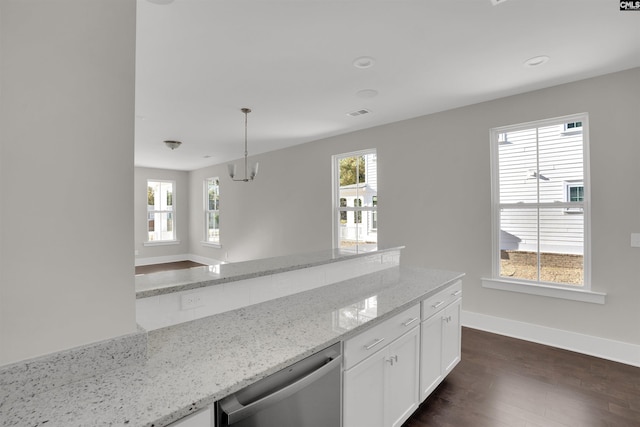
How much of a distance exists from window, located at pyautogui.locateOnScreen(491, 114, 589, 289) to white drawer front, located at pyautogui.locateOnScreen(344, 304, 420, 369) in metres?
2.24

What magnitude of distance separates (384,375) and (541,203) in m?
2.83

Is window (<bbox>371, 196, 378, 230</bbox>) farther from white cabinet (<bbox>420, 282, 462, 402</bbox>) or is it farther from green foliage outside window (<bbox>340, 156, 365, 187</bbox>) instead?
white cabinet (<bbox>420, 282, 462, 402</bbox>)

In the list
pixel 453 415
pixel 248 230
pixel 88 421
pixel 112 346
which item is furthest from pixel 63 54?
pixel 248 230

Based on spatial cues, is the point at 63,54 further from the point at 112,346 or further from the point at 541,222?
the point at 541,222

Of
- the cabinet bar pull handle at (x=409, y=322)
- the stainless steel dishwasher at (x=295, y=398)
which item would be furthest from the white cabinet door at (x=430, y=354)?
the stainless steel dishwasher at (x=295, y=398)

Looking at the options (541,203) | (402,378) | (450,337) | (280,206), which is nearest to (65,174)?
(402,378)

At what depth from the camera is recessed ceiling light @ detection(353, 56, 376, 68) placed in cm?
257

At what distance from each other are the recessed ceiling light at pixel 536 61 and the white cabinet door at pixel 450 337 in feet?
6.95

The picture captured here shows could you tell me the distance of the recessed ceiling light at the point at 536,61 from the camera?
8.41 ft

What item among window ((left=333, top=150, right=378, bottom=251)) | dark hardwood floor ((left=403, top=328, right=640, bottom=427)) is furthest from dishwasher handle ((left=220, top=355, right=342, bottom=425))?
window ((left=333, top=150, right=378, bottom=251))

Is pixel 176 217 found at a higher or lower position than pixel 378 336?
higher

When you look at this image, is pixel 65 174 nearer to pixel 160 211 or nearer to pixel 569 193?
pixel 569 193

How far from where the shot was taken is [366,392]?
1519mm

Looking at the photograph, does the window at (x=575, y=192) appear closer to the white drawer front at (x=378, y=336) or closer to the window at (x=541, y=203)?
the window at (x=541, y=203)
